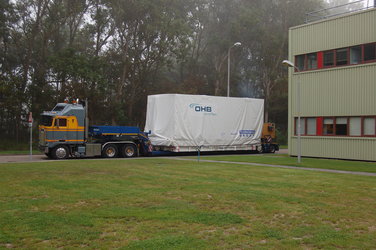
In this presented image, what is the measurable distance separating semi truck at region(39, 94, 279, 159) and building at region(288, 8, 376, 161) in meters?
4.27

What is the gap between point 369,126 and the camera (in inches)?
897

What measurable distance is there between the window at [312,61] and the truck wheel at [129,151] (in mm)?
12681

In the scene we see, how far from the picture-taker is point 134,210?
8.42m

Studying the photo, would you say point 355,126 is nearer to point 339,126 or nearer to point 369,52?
point 339,126

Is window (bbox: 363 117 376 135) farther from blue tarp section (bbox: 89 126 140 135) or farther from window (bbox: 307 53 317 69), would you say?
blue tarp section (bbox: 89 126 140 135)

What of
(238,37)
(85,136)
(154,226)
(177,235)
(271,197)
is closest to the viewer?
(177,235)

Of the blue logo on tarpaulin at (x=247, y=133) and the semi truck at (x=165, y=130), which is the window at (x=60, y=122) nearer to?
the semi truck at (x=165, y=130)

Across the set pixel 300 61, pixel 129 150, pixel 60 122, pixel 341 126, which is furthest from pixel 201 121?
pixel 60 122

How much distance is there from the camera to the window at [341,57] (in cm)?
2403

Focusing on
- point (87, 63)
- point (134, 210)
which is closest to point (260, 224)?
point (134, 210)

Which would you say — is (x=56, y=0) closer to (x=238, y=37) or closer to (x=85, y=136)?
(x=85, y=136)

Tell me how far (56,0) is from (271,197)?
101 ft

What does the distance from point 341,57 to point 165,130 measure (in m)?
11.9

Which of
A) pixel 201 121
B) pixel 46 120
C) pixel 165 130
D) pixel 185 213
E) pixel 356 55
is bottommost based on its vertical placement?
pixel 185 213
